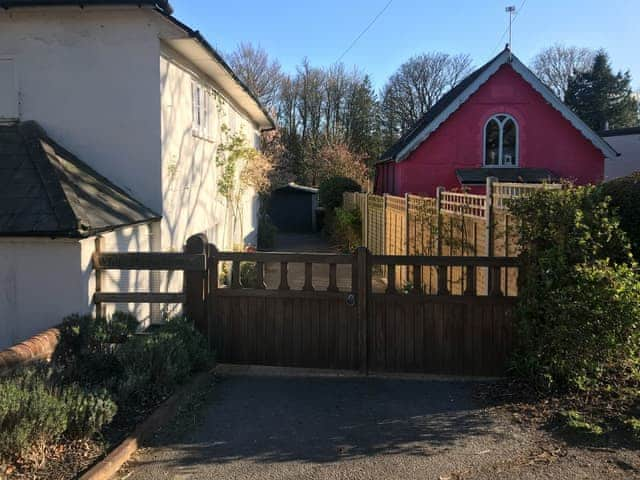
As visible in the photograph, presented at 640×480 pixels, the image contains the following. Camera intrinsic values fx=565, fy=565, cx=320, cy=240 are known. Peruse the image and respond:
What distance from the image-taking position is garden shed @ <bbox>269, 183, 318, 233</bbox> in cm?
3616

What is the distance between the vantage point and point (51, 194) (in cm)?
663

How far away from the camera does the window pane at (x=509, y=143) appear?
17844 millimetres

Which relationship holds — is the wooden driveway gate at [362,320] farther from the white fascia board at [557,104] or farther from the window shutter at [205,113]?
the white fascia board at [557,104]

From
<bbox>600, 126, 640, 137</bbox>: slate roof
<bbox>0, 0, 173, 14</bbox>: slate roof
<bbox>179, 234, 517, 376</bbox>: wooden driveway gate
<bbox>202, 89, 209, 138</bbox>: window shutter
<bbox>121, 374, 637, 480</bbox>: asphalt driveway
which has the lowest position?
<bbox>121, 374, 637, 480</bbox>: asphalt driveway

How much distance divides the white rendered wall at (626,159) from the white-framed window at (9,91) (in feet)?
91.7

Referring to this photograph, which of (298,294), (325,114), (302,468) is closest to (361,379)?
(298,294)

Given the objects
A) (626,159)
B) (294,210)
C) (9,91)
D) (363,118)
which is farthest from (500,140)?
(363,118)

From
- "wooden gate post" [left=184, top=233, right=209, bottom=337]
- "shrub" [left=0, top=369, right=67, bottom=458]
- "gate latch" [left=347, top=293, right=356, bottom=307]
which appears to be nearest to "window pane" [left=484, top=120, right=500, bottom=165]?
"gate latch" [left=347, top=293, right=356, bottom=307]

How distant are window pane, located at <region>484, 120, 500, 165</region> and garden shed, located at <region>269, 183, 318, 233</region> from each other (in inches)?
743

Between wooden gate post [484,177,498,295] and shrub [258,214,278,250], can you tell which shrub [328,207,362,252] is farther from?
wooden gate post [484,177,498,295]

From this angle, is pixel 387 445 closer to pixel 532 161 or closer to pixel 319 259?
pixel 319 259

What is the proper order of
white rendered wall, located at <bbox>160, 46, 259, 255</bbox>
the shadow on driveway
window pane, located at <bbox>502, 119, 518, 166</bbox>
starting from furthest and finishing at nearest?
1. window pane, located at <bbox>502, 119, 518, 166</bbox>
2. white rendered wall, located at <bbox>160, 46, 259, 255</bbox>
3. the shadow on driveway

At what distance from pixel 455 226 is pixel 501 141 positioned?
Result: 9.75 meters

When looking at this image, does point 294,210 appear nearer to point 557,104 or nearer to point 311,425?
point 557,104
